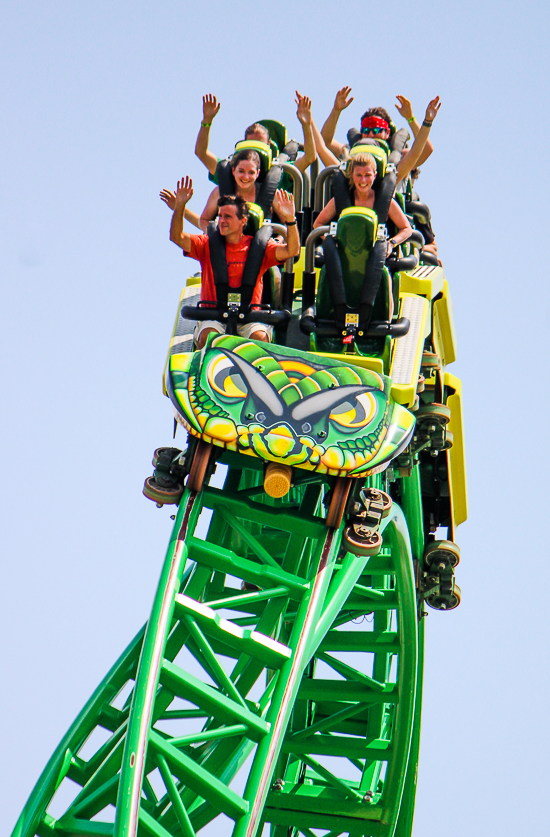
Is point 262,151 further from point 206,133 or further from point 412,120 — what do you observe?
point 412,120

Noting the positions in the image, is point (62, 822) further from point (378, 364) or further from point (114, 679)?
point (378, 364)

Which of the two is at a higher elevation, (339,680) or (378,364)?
(378,364)

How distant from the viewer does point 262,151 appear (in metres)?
10.9

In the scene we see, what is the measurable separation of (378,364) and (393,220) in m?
1.76

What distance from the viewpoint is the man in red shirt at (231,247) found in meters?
9.41

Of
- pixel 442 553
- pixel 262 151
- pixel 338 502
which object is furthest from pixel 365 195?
pixel 442 553

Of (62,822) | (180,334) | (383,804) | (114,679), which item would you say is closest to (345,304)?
(180,334)

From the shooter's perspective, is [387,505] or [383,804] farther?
[383,804]

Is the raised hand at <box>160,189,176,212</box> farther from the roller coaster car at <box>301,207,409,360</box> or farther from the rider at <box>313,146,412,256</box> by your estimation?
the rider at <box>313,146,412,256</box>

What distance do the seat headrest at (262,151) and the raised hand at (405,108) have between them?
290 centimetres

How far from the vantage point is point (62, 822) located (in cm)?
827

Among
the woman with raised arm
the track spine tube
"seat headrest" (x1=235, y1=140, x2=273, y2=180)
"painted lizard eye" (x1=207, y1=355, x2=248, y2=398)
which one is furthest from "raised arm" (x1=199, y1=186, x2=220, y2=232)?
the track spine tube

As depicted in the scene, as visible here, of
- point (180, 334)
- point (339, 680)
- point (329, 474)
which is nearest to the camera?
point (329, 474)

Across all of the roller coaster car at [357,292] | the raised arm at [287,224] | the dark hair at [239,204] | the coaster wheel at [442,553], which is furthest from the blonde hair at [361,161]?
the coaster wheel at [442,553]
